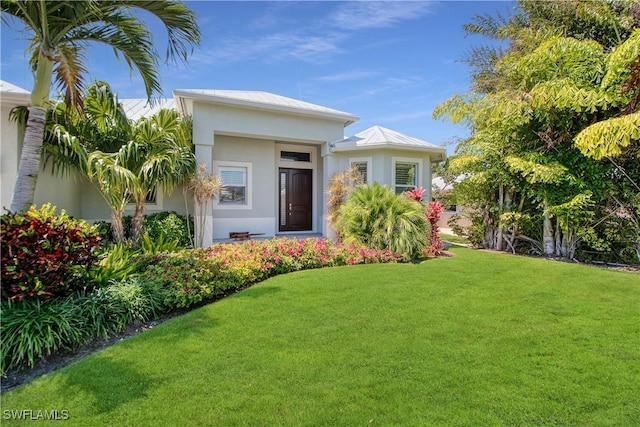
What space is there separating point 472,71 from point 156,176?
48.5 feet

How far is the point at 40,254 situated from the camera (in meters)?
3.98

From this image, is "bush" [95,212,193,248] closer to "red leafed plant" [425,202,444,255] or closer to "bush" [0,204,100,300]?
"bush" [0,204,100,300]

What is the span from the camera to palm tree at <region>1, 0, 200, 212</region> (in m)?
4.64

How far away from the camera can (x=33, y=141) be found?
4668mm

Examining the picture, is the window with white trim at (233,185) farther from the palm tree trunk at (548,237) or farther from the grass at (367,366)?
the palm tree trunk at (548,237)

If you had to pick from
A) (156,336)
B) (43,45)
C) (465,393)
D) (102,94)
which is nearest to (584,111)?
(465,393)

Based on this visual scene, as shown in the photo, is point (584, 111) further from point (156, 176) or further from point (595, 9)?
point (156, 176)

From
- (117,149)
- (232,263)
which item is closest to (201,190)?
(117,149)

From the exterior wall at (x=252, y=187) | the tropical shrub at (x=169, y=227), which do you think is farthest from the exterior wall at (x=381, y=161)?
→ the tropical shrub at (x=169, y=227)

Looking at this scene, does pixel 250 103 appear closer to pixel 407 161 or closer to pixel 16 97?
pixel 16 97

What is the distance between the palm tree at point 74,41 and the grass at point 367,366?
3045 millimetres

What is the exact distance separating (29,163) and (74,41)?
2303 mm

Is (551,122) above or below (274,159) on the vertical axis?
above

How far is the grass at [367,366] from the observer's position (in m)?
2.74
